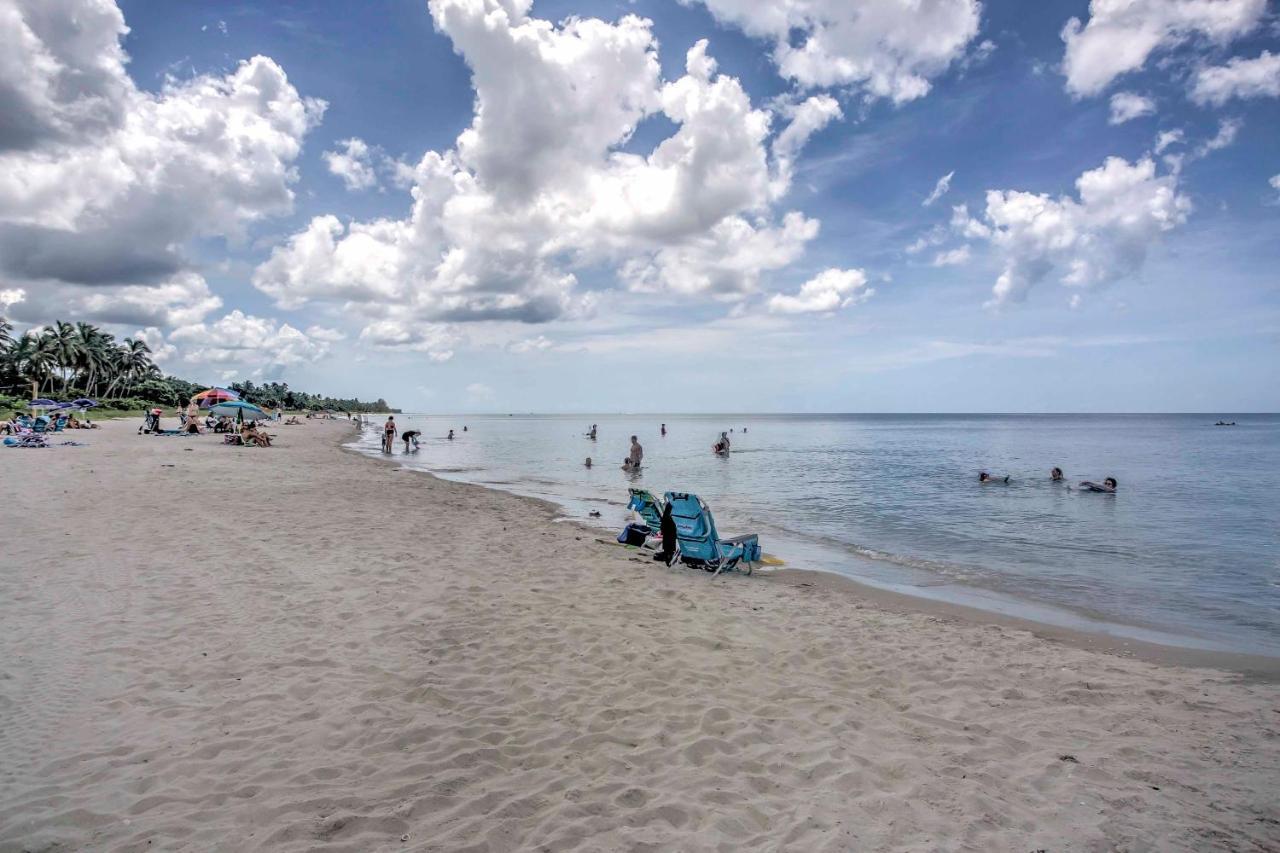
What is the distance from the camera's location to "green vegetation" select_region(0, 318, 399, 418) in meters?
69.1

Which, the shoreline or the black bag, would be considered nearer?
the shoreline

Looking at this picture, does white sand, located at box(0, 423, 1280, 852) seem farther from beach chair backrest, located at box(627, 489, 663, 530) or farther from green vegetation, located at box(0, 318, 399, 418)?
green vegetation, located at box(0, 318, 399, 418)

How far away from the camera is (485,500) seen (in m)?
18.9

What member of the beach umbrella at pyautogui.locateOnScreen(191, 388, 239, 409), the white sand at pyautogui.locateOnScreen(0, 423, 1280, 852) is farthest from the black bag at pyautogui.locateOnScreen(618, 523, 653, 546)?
the beach umbrella at pyautogui.locateOnScreen(191, 388, 239, 409)

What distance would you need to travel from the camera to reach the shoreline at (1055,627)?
7457 mm

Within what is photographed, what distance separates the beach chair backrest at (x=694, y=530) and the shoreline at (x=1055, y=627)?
39.4 inches

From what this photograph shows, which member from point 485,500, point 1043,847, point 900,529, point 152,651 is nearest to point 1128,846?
point 1043,847

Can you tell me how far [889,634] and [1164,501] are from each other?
75.2ft

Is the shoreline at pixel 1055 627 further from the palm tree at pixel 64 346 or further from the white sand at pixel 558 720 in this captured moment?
the palm tree at pixel 64 346

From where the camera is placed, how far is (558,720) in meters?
5.01

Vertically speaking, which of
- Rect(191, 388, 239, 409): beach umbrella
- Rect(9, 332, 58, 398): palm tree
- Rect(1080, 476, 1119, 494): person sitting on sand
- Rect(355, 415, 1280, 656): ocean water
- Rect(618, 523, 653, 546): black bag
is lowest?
Rect(355, 415, 1280, 656): ocean water

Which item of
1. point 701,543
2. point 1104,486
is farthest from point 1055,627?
point 1104,486

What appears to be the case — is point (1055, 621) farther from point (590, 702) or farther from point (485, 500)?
point (485, 500)

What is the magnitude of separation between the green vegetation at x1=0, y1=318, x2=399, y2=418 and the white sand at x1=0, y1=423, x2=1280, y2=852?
6393cm
